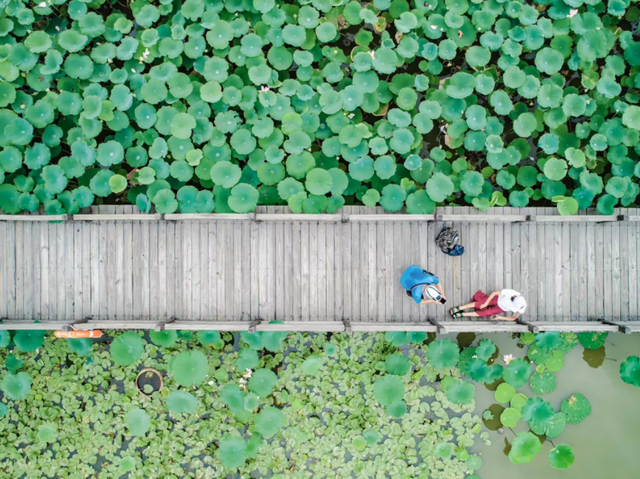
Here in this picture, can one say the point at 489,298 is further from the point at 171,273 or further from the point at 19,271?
the point at 19,271

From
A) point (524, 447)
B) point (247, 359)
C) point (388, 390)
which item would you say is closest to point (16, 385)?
point (247, 359)

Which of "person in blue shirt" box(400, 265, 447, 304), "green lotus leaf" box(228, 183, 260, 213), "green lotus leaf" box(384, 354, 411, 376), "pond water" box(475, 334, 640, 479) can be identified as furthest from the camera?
"pond water" box(475, 334, 640, 479)

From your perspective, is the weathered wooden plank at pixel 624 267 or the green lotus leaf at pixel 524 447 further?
the green lotus leaf at pixel 524 447

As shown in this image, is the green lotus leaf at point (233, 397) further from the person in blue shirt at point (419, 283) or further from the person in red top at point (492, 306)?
the person in red top at point (492, 306)

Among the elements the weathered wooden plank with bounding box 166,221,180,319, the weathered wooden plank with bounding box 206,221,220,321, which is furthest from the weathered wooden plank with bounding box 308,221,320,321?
the weathered wooden plank with bounding box 166,221,180,319

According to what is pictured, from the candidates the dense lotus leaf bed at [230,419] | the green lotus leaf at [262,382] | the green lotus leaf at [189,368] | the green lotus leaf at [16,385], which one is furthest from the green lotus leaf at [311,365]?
the green lotus leaf at [16,385]

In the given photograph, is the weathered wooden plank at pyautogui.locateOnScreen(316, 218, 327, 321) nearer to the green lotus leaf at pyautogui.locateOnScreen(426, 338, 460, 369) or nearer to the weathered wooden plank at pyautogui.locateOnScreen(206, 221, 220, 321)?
the weathered wooden plank at pyautogui.locateOnScreen(206, 221, 220, 321)
